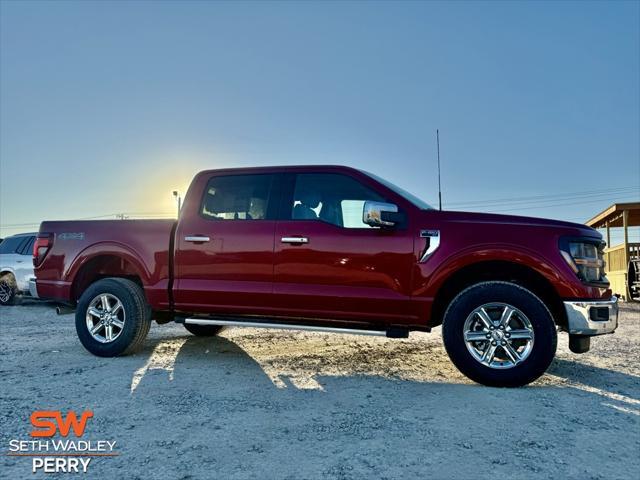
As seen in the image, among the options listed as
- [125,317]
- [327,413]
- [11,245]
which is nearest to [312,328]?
[327,413]

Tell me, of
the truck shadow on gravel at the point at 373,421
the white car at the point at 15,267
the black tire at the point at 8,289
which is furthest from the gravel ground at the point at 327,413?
the black tire at the point at 8,289

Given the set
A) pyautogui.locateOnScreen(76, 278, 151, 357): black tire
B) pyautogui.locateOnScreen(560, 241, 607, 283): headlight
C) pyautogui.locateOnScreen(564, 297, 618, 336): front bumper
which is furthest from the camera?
pyautogui.locateOnScreen(76, 278, 151, 357): black tire

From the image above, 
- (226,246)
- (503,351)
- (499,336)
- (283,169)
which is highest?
(283,169)

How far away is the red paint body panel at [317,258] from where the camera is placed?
405 cm

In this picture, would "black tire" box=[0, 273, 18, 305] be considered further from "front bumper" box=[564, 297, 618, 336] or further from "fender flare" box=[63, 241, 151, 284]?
"front bumper" box=[564, 297, 618, 336]

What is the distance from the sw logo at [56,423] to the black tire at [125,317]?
172cm

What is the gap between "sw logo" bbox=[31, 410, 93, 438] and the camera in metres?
2.84

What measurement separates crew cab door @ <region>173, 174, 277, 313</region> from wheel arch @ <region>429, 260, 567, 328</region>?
1.64 m

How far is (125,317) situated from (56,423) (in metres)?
2.05

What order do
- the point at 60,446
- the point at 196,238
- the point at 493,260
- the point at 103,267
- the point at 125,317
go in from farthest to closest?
the point at 103,267 < the point at 125,317 < the point at 196,238 < the point at 493,260 < the point at 60,446

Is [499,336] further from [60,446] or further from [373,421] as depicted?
[60,446]

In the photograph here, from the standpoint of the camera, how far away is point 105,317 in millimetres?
5074

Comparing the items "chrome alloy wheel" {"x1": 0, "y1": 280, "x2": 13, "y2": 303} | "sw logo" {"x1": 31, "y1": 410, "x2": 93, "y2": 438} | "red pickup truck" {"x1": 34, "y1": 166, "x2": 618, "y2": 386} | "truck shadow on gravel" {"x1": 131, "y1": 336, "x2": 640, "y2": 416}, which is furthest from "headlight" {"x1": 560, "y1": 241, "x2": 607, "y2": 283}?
"chrome alloy wheel" {"x1": 0, "y1": 280, "x2": 13, "y2": 303}

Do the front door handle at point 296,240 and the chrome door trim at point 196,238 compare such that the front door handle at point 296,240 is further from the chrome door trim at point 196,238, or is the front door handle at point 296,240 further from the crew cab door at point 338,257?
the chrome door trim at point 196,238
